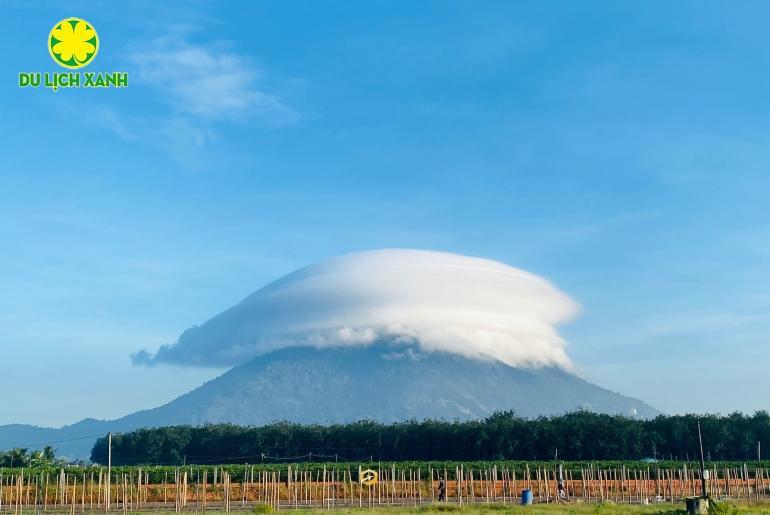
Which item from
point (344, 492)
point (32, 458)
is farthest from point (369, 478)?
point (32, 458)

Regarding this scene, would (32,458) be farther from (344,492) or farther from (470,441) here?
(470,441)

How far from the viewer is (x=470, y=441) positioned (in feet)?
391

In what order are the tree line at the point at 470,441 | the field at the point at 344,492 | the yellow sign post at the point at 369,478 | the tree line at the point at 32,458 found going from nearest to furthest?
the field at the point at 344,492, the yellow sign post at the point at 369,478, the tree line at the point at 32,458, the tree line at the point at 470,441

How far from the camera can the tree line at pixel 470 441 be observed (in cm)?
11462

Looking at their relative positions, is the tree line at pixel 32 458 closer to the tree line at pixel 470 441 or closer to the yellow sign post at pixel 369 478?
the tree line at pixel 470 441

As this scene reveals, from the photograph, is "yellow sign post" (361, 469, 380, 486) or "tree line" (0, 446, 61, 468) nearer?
"yellow sign post" (361, 469, 380, 486)

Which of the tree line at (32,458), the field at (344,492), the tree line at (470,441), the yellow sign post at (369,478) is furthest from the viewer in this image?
the tree line at (470,441)

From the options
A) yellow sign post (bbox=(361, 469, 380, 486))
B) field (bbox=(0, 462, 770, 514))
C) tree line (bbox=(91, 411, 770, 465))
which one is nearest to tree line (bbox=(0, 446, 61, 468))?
field (bbox=(0, 462, 770, 514))

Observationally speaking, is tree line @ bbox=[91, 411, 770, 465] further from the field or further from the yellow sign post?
the yellow sign post

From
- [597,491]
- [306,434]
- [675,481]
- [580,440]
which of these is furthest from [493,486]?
[306,434]

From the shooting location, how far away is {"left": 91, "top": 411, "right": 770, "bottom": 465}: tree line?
114625mm

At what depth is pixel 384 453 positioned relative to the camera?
4958 inches

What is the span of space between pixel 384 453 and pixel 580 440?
27279 millimetres

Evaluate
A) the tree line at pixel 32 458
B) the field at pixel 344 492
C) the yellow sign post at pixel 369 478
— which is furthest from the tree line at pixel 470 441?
the yellow sign post at pixel 369 478
